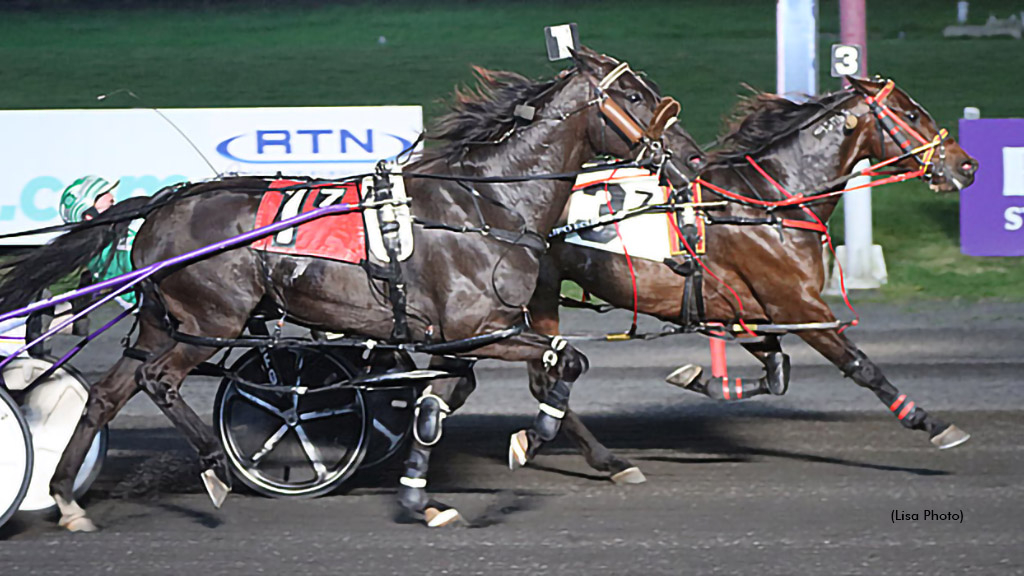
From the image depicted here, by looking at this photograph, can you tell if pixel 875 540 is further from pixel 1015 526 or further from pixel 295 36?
pixel 295 36

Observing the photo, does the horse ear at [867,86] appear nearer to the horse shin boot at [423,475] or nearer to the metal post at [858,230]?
the horse shin boot at [423,475]

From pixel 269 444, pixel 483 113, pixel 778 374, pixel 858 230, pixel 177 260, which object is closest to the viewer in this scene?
pixel 177 260

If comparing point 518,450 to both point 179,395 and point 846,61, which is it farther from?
point 846,61

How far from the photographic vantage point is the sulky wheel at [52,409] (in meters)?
6.05

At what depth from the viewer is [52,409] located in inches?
241

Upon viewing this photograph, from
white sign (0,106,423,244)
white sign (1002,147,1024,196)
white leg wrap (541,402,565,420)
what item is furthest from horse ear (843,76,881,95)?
white sign (1002,147,1024,196)

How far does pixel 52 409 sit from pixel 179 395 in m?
0.75

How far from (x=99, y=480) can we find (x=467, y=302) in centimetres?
209

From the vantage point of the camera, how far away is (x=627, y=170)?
22.1 ft

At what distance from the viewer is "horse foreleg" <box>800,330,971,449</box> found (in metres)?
6.39

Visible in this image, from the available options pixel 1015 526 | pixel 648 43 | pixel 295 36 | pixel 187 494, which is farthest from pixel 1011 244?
pixel 295 36

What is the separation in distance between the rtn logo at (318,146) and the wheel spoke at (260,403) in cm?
622

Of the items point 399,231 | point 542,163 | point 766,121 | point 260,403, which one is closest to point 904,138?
point 766,121

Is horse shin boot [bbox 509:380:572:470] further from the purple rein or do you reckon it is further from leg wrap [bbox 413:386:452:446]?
the purple rein
